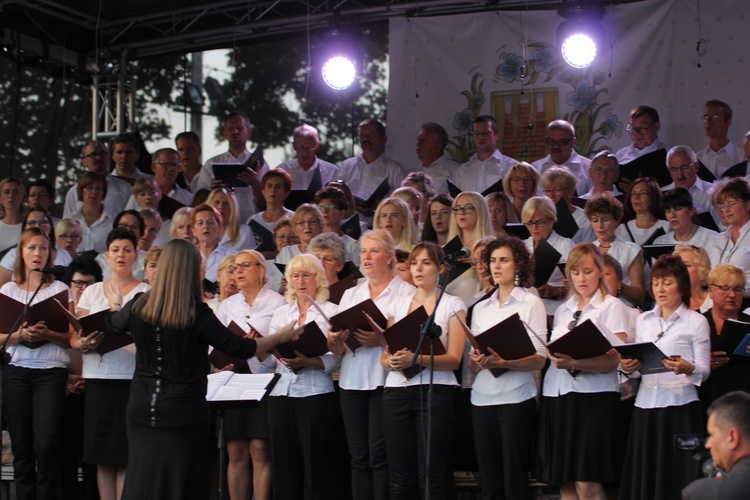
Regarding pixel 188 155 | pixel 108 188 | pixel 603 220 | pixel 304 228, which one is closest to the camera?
pixel 603 220

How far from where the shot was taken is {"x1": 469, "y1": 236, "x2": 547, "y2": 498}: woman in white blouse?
5121mm

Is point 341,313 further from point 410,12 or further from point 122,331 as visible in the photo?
point 410,12

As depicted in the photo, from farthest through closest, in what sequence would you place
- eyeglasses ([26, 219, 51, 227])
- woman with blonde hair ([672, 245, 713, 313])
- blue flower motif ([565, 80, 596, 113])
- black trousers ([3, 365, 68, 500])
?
1. blue flower motif ([565, 80, 596, 113])
2. eyeglasses ([26, 219, 51, 227])
3. black trousers ([3, 365, 68, 500])
4. woman with blonde hair ([672, 245, 713, 313])

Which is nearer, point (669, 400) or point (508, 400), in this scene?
point (669, 400)

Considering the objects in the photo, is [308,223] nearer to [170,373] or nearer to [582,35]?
[170,373]

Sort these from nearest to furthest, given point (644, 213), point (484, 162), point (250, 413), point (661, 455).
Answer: point (661, 455), point (250, 413), point (644, 213), point (484, 162)

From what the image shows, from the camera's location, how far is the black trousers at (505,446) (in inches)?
202

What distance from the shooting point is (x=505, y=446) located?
5160 mm

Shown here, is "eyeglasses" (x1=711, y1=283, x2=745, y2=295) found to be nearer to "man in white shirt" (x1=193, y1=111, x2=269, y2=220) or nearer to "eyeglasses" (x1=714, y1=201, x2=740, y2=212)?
"eyeglasses" (x1=714, y1=201, x2=740, y2=212)

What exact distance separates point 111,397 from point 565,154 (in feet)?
12.9

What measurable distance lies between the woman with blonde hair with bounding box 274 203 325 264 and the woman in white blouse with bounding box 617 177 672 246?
6.15 ft

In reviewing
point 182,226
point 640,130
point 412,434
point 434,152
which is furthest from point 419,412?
point 434,152

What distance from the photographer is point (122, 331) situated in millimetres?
4684

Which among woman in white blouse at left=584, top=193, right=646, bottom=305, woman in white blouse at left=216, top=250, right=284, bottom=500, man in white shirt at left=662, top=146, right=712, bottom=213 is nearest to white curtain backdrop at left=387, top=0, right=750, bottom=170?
man in white shirt at left=662, top=146, right=712, bottom=213
